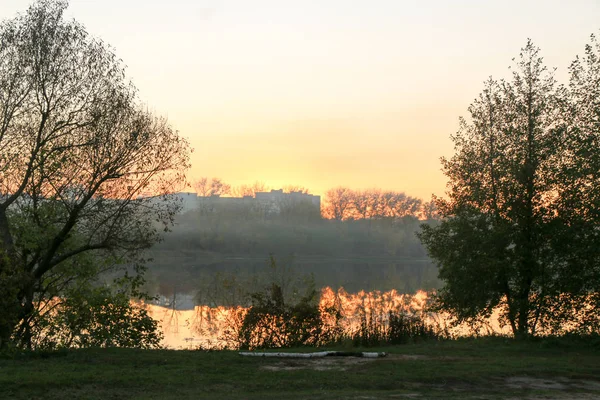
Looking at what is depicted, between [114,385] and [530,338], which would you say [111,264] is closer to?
[114,385]

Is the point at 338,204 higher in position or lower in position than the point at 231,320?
higher

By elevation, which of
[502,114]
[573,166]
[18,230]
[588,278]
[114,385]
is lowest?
[114,385]

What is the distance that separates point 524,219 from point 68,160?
1505 cm

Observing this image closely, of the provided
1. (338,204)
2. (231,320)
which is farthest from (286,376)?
(338,204)

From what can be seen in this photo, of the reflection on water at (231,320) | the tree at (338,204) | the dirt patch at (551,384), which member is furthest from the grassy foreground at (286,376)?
the tree at (338,204)

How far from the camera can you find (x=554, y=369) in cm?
1444

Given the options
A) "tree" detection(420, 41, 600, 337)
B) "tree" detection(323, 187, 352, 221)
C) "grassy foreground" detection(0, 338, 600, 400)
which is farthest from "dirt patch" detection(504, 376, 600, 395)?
"tree" detection(323, 187, 352, 221)

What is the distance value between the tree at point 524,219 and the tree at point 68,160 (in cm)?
1035

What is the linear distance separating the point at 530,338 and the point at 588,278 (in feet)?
8.46

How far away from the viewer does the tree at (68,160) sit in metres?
18.1

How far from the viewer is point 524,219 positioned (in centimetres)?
2144

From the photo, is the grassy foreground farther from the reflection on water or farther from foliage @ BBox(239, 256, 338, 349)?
the reflection on water

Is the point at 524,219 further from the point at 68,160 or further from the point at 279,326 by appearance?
the point at 68,160

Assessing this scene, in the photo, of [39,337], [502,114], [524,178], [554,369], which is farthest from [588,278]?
[39,337]
